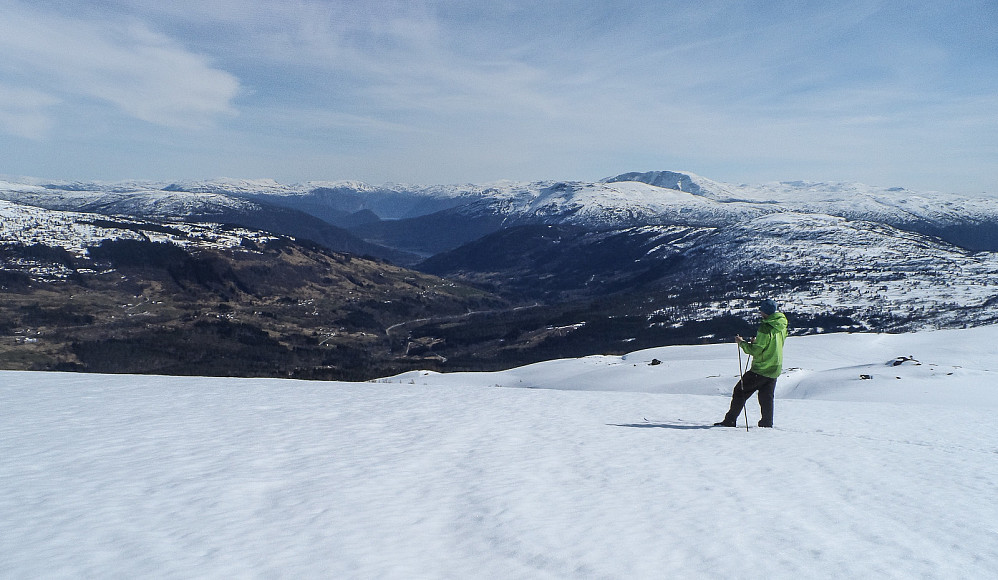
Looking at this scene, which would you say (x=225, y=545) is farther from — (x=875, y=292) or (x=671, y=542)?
(x=875, y=292)

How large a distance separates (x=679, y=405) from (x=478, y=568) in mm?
14834

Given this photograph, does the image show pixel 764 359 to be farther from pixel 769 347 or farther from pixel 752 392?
pixel 752 392

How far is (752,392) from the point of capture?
14352 mm

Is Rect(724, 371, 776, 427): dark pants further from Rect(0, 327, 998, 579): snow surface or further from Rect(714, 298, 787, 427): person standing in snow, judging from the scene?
Rect(0, 327, 998, 579): snow surface

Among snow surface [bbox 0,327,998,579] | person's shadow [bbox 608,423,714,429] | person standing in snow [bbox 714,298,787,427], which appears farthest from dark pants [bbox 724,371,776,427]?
person's shadow [bbox 608,423,714,429]

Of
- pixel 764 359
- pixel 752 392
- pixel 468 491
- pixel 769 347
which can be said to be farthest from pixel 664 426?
pixel 468 491

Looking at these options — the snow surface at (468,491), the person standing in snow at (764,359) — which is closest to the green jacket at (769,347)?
the person standing in snow at (764,359)

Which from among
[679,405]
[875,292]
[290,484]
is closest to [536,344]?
[875,292]

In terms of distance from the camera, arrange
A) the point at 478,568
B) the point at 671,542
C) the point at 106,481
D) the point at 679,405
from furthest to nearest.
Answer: the point at 679,405, the point at 106,481, the point at 671,542, the point at 478,568

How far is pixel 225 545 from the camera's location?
20.6 ft

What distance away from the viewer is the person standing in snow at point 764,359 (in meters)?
13.9

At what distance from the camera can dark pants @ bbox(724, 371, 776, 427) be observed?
14227mm

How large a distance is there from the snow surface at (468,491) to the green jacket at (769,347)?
166cm

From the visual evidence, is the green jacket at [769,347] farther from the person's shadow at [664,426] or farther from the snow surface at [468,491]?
the person's shadow at [664,426]
